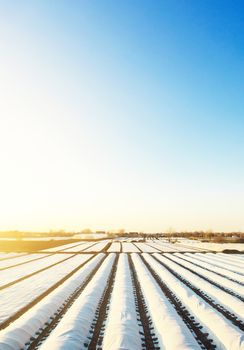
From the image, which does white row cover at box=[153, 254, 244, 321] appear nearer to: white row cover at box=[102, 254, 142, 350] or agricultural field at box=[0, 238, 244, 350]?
agricultural field at box=[0, 238, 244, 350]

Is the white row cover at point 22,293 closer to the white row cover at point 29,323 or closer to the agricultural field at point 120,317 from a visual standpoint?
the agricultural field at point 120,317

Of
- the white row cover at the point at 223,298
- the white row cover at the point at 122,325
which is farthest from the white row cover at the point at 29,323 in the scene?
the white row cover at the point at 223,298

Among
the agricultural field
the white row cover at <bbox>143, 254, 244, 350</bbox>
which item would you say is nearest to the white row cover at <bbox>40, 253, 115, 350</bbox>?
the agricultural field

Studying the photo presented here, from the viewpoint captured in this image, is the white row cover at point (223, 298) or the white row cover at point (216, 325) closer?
the white row cover at point (216, 325)

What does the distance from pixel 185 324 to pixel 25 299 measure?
4709mm

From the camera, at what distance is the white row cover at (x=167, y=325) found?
474cm

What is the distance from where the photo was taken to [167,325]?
569cm

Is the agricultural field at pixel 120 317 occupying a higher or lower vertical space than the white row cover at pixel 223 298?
lower

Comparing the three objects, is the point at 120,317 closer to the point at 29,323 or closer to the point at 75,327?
the point at 75,327

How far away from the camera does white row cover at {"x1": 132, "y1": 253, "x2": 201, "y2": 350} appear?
187 inches

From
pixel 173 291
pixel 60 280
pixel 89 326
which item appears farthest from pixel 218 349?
pixel 60 280

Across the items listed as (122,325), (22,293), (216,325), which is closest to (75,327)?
(122,325)

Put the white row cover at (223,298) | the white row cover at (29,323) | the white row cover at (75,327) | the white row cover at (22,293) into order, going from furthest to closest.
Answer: the white row cover at (22,293) → the white row cover at (223,298) → the white row cover at (29,323) → the white row cover at (75,327)

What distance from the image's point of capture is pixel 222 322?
224 inches
